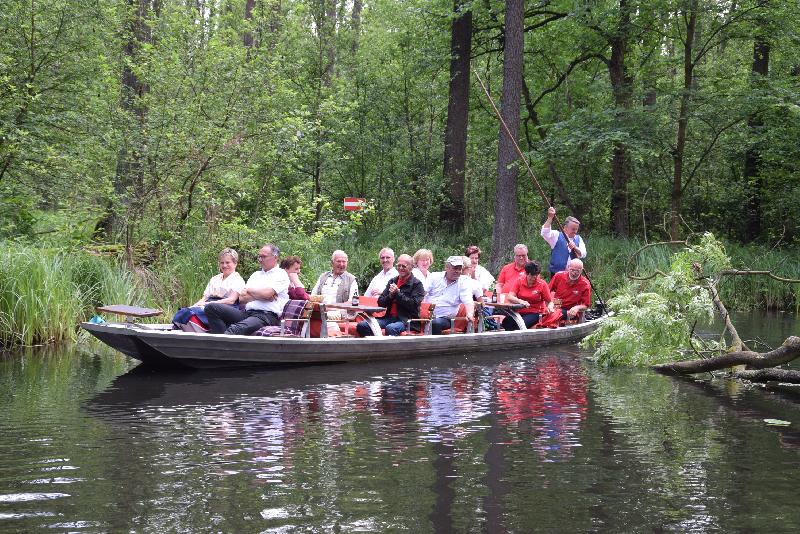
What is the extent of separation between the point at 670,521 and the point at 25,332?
31.4 feet

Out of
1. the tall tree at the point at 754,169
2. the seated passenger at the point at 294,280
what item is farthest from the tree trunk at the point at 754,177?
the seated passenger at the point at 294,280

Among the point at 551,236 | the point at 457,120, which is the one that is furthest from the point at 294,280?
the point at 457,120

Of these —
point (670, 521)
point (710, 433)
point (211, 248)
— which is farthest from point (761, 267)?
point (670, 521)

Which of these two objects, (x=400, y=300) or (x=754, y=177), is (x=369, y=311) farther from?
(x=754, y=177)

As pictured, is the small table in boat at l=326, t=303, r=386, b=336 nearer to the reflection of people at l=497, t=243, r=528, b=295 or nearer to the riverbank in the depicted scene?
the reflection of people at l=497, t=243, r=528, b=295

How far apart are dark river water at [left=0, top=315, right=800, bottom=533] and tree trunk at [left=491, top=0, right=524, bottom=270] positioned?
8.52 metres

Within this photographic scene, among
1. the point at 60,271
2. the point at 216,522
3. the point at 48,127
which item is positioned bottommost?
the point at 216,522

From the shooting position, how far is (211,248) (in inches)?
589

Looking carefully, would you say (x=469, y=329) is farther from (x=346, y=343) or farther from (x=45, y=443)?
(x=45, y=443)

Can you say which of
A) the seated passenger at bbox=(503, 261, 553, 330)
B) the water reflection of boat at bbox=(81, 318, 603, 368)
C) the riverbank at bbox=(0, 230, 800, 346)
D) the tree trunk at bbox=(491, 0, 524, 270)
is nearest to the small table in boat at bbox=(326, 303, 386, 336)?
the water reflection of boat at bbox=(81, 318, 603, 368)

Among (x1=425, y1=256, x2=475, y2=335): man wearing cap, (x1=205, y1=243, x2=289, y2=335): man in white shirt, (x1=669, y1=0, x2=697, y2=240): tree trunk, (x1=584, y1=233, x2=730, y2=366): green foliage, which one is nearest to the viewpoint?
(x1=584, y1=233, x2=730, y2=366): green foliage

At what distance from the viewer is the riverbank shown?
12.1 metres

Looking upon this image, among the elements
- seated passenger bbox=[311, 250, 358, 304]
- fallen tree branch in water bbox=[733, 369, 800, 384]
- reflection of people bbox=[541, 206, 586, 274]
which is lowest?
fallen tree branch in water bbox=[733, 369, 800, 384]

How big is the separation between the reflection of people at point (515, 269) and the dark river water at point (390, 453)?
362cm
